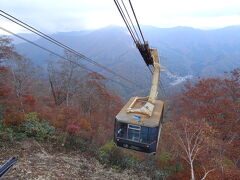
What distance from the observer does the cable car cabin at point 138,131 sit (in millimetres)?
7320

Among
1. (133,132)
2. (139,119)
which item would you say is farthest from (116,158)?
(139,119)

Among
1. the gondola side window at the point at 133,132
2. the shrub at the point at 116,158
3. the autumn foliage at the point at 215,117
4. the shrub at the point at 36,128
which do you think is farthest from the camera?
the autumn foliage at the point at 215,117

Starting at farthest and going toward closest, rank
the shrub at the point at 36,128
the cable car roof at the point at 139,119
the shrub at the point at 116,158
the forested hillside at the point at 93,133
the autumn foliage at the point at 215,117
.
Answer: the autumn foliage at the point at 215,117, the shrub at the point at 36,128, the shrub at the point at 116,158, the forested hillside at the point at 93,133, the cable car roof at the point at 139,119

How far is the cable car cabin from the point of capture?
7.32m

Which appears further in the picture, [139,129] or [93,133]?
[93,133]

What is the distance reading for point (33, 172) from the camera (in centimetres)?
876

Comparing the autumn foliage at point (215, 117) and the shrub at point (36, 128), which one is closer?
the shrub at point (36, 128)

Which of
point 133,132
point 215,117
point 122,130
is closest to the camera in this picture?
point 133,132

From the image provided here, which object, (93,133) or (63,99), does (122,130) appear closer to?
(93,133)

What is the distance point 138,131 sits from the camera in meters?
7.47

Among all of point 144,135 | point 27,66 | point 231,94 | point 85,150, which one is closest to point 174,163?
point 85,150

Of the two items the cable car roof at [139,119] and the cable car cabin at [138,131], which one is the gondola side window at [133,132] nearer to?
the cable car cabin at [138,131]

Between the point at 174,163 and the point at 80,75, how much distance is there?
1204 centimetres

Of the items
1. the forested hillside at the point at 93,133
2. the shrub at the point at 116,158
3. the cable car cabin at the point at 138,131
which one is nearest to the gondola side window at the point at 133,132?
the cable car cabin at the point at 138,131
